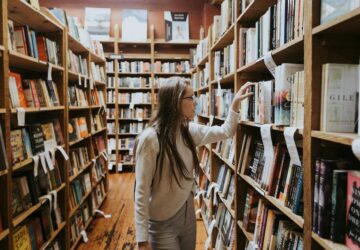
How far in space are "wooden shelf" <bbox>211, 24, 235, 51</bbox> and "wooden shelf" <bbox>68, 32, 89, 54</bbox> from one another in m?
1.35

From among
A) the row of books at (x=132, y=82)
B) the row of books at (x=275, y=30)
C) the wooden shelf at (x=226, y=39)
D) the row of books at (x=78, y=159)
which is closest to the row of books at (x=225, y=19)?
the wooden shelf at (x=226, y=39)

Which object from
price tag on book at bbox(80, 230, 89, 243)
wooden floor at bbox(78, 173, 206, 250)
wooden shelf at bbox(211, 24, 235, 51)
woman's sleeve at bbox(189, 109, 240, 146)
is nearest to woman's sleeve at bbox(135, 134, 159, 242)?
woman's sleeve at bbox(189, 109, 240, 146)

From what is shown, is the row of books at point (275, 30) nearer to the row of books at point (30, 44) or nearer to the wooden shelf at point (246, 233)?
the wooden shelf at point (246, 233)

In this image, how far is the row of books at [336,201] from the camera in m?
0.84

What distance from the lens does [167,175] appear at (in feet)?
5.12

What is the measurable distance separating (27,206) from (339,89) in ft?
6.01

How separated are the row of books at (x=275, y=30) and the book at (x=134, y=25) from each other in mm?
4941

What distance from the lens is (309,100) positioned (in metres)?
0.97

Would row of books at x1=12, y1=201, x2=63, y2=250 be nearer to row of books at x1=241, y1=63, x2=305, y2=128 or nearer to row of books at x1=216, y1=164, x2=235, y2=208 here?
row of books at x1=216, y1=164, x2=235, y2=208

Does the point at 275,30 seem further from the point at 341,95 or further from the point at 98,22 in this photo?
the point at 98,22

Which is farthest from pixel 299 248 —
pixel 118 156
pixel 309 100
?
pixel 118 156

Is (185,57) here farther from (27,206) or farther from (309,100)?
(309,100)

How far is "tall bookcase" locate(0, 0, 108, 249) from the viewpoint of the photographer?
1.52 m

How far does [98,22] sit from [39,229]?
17.6 ft
